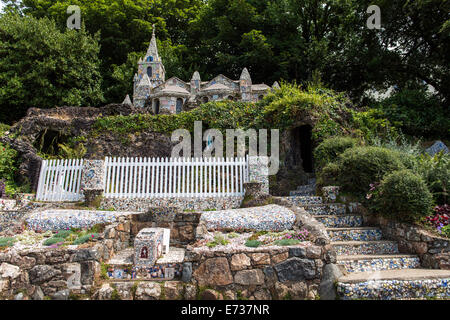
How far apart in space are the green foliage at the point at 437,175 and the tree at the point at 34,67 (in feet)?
60.7

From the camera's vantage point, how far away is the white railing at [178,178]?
8398 mm

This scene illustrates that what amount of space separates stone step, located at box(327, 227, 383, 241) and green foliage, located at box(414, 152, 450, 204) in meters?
1.48

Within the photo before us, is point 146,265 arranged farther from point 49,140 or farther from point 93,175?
point 49,140

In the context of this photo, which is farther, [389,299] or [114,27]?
[114,27]

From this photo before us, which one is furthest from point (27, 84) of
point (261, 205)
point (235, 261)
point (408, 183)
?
point (408, 183)

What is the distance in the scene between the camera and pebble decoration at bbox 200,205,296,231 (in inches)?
242

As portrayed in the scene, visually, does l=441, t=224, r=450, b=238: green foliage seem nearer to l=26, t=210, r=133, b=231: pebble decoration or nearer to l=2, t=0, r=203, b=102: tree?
l=26, t=210, r=133, b=231: pebble decoration

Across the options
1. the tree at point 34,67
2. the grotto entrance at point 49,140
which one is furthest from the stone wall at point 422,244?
the tree at point 34,67

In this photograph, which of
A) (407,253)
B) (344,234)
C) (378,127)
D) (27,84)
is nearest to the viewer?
(407,253)

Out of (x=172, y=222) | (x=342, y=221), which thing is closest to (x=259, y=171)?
(x=342, y=221)

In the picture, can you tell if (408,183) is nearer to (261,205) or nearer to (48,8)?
(261,205)

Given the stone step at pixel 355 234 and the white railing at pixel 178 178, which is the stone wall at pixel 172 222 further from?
the stone step at pixel 355 234

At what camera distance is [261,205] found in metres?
7.89

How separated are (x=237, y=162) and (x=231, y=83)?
1472 centimetres
